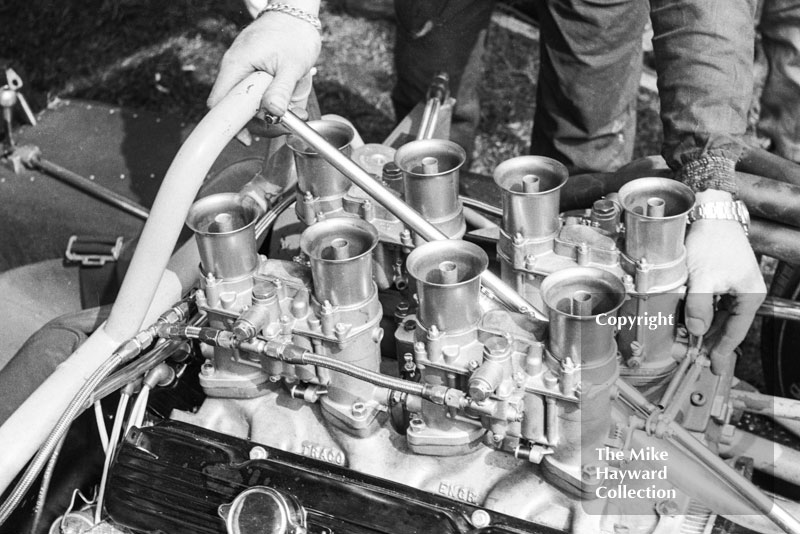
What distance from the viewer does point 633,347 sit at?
177 centimetres

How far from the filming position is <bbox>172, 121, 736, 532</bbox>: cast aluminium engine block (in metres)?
1.57

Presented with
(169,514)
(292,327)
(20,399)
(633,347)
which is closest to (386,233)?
(292,327)

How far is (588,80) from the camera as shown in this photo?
299cm

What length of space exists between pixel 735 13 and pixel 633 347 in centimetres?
77

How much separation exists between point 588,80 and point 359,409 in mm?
1652

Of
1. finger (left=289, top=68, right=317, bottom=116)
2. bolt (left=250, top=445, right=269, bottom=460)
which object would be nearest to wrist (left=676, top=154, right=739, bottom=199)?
finger (left=289, top=68, right=317, bottom=116)

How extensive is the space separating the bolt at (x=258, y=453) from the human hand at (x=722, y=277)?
2.71 ft

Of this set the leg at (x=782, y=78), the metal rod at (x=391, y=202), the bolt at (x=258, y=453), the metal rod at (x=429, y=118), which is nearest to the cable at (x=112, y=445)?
the bolt at (x=258, y=453)

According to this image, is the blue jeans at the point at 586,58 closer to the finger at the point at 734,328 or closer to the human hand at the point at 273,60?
the finger at the point at 734,328

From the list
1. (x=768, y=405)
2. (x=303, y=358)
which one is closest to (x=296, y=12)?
(x=303, y=358)

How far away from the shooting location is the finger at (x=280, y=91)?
1787mm

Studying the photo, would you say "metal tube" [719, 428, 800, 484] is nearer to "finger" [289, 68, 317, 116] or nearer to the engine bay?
the engine bay

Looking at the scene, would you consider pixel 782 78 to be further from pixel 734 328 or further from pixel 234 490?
pixel 234 490

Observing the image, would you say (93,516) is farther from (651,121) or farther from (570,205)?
(651,121)
